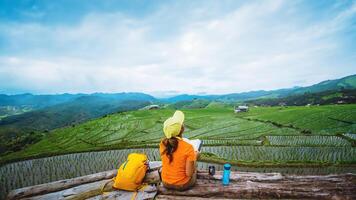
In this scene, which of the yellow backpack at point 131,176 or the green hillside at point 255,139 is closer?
the yellow backpack at point 131,176

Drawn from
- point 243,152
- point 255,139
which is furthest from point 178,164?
point 255,139

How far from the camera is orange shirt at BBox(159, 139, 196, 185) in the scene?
4.73 m

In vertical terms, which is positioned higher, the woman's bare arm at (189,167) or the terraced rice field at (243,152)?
the woman's bare arm at (189,167)

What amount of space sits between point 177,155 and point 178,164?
0.91 feet

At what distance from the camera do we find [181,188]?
17.1 ft

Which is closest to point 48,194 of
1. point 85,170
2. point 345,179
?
point 85,170

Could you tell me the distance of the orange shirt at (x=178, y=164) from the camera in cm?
473

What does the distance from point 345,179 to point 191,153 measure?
3.97 metres

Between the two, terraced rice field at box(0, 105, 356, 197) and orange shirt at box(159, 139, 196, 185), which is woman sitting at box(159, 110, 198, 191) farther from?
terraced rice field at box(0, 105, 356, 197)

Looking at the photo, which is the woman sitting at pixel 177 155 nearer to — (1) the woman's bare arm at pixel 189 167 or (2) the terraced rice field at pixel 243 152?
(1) the woman's bare arm at pixel 189 167

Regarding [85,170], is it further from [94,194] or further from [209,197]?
[209,197]

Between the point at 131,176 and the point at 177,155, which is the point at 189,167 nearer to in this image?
the point at 177,155

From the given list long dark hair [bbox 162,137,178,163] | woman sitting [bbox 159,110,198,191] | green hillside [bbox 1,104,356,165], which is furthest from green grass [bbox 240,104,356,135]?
long dark hair [bbox 162,137,178,163]

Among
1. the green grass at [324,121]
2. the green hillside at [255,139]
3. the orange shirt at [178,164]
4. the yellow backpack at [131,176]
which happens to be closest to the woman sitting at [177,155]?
the orange shirt at [178,164]
